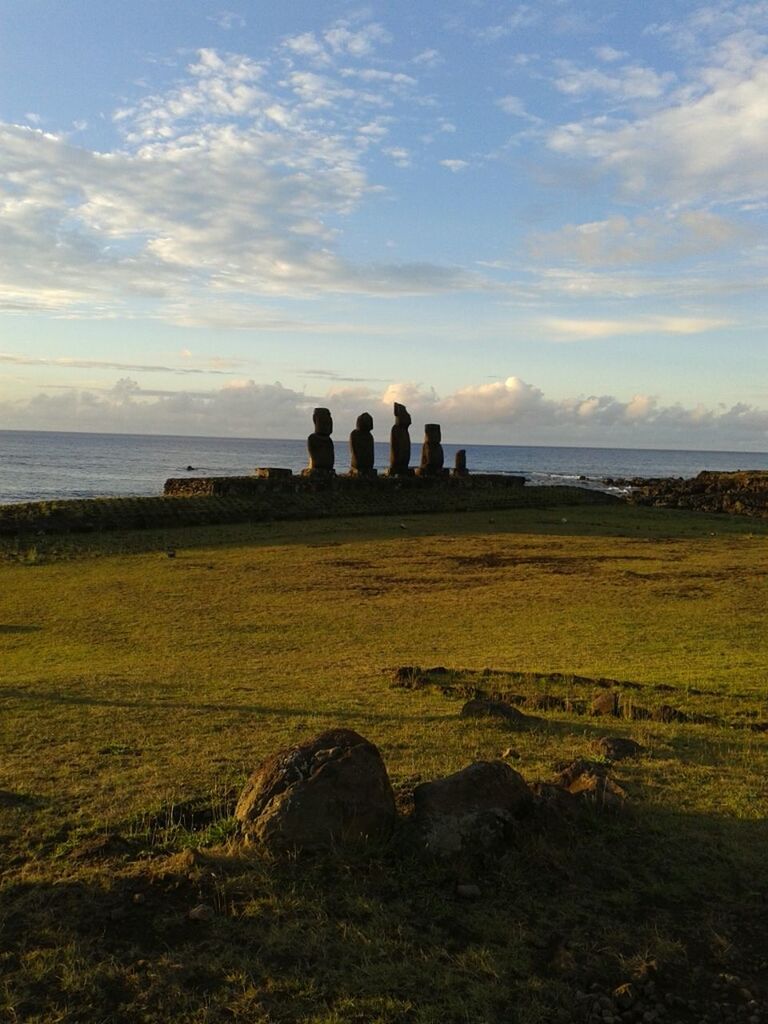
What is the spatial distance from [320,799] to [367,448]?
49.8 metres

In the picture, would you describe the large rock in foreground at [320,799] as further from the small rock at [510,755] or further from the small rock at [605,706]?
the small rock at [605,706]

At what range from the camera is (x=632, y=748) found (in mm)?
8758

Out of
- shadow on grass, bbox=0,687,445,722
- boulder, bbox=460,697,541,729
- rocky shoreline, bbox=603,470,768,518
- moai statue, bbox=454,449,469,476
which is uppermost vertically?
moai statue, bbox=454,449,469,476

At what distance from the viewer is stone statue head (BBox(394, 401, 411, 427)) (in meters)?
56.5

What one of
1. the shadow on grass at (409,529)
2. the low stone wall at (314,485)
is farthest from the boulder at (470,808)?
the low stone wall at (314,485)

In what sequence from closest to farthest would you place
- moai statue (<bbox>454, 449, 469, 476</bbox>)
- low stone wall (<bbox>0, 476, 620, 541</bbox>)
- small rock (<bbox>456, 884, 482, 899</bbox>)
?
small rock (<bbox>456, 884, 482, 899</bbox>) → low stone wall (<bbox>0, 476, 620, 541</bbox>) → moai statue (<bbox>454, 449, 469, 476</bbox>)

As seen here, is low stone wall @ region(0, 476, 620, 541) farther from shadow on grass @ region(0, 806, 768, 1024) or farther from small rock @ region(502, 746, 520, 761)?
shadow on grass @ region(0, 806, 768, 1024)

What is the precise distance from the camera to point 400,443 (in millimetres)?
57594

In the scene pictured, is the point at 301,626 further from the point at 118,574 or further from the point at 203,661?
the point at 118,574

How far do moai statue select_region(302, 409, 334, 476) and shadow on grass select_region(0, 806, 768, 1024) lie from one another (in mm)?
45104

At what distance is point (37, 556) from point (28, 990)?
28.0 m

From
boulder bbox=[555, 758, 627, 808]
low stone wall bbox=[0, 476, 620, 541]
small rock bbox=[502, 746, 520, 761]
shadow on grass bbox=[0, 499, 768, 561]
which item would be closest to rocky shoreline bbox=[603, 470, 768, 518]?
shadow on grass bbox=[0, 499, 768, 561]

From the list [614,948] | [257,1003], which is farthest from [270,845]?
[614,948]

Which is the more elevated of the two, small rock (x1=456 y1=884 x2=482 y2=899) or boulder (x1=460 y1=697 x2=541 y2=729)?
small rock (x1=456 y1=884 x2=482 y2=899)
